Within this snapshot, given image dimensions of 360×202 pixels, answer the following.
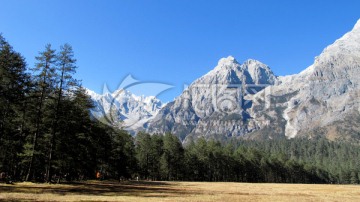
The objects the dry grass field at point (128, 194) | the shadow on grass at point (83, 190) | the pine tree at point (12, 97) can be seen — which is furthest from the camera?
the pine tree at point (12, 97)

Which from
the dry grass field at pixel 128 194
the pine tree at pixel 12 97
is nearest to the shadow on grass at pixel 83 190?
the dry grass field at pixel 128 194

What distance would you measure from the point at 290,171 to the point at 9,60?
17262cm

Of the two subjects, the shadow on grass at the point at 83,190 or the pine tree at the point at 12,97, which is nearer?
the shadow on grass at the point at 83,190

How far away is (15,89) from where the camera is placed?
1419 inches

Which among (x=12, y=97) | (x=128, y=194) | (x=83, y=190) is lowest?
(x=128, y=194)

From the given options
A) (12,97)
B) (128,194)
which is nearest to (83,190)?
(128,194)

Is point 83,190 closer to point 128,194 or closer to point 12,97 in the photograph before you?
point 128,194

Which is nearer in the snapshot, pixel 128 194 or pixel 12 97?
pixel 128 194

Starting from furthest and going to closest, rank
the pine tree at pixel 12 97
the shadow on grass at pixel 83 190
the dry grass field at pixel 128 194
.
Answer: the pine tree at pixel 12 97
the shadow on grass at pixel 83 190
the dry grass field at pixel 128 194

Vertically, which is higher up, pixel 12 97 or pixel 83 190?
pixel 12 97

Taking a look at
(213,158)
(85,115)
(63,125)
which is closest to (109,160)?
(85,115)

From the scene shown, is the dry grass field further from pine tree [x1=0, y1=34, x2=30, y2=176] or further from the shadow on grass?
pine tree [x1=0, y1=34, x2=30, y2=176]

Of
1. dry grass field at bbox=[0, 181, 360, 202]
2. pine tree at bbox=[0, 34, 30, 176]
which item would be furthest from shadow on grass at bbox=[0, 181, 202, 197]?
pine tree at bbox=[0, 34, 30, 176]

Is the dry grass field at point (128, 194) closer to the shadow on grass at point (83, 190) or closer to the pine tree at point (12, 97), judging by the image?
the shadow on grass at point (83, 190)
